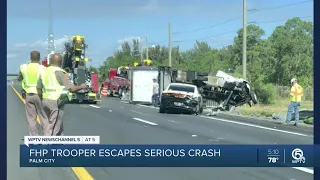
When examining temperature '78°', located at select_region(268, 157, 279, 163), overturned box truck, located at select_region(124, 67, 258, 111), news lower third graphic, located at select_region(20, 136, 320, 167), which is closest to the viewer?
news lower third graphic, located at select_region(20, 136, 320, 167)

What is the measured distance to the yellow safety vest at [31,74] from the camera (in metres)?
5.19

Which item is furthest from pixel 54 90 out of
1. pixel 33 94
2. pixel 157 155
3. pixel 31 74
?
pixel 157 155

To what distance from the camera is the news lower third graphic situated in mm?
3875

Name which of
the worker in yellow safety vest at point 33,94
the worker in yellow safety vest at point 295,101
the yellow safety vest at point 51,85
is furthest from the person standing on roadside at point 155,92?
the yellow safety vest at point 51,85

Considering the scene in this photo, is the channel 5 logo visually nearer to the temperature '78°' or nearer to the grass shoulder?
the temperature '78°'

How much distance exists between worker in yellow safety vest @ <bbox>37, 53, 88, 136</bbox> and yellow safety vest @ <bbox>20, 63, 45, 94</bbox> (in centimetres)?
10

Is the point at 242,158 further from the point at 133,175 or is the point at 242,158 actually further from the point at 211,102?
the point at 211,102

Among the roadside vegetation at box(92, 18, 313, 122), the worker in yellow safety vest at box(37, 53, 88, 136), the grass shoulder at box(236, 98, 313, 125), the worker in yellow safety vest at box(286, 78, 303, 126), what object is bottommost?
the grass shoulder at box(236, 98, 313, 125)

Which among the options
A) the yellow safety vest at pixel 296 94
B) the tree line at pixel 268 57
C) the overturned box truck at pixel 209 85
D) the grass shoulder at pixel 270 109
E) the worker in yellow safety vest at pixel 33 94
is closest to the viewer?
the worker in yellow safety vest at pixel 33 94

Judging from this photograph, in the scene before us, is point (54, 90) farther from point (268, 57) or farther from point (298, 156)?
point (268, 57)

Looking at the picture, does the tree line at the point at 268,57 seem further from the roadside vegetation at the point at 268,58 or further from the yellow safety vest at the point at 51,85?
the yellow safety vest at the point at 51,85

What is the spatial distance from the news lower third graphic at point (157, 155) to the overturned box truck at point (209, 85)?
883 inches

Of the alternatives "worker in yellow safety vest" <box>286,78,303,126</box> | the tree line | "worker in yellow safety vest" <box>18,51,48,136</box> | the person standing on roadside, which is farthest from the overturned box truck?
"worker in yellow safety vest" <box>18,51,48,136</box>
